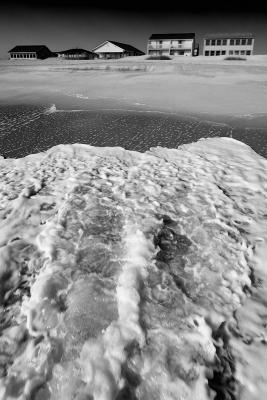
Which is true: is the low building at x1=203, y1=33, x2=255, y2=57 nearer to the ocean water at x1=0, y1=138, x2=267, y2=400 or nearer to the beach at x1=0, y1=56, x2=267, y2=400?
the beach at x1=0, y1=56, x2=267, y2=400

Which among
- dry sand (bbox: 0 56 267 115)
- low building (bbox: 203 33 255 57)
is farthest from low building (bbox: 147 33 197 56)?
dry sand (bbox: 0 56 267 115)

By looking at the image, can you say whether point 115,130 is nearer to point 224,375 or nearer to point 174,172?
point 174,172

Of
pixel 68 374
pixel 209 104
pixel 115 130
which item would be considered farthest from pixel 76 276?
pixel 209 104

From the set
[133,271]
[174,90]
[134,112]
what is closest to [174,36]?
[174,90]

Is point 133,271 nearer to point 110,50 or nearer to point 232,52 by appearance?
point 110,50

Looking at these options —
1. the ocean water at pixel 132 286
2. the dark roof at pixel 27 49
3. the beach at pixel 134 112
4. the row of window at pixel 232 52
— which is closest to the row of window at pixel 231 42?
the row of window at pixel 232 52

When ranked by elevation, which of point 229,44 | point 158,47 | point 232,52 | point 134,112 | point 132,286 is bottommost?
point 132,286
